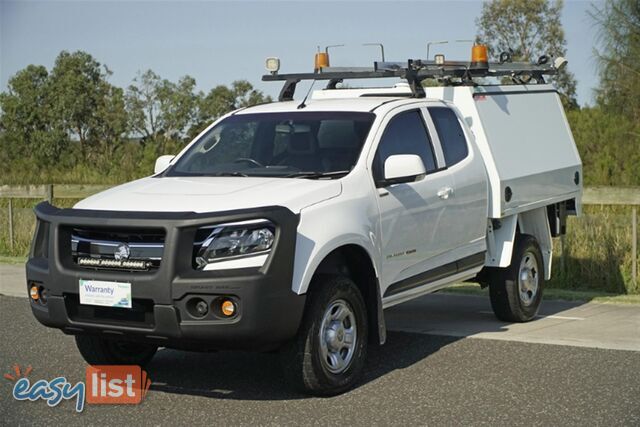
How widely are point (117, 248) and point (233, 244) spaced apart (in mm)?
757

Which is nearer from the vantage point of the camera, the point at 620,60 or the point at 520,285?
the point at 520,285

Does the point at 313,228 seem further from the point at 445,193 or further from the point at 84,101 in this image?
the point at 84,101

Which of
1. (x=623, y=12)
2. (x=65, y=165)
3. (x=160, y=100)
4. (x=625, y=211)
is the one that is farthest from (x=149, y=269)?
(x=160, y=100)

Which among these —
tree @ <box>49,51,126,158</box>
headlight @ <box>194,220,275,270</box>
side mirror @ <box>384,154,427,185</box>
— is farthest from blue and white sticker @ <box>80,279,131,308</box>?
tree @ <box>49,51,126,158</box>

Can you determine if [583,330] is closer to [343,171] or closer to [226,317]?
[343,171]

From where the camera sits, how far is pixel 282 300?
6.65 metres

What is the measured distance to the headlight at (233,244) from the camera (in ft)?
21.8

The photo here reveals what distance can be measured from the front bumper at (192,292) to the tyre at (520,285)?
3.70 metres

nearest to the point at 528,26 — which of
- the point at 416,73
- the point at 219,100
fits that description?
the point at 219,100

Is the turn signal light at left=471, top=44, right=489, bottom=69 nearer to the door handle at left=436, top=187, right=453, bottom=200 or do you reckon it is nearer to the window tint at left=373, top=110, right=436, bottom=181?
the window tint at left=373, top=110, right=436, bottom=181

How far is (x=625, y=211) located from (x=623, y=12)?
2597cm

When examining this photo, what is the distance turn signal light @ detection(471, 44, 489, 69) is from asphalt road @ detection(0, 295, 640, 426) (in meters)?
2.39

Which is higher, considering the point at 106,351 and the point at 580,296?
the point at 106,351

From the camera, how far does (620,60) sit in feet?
127
